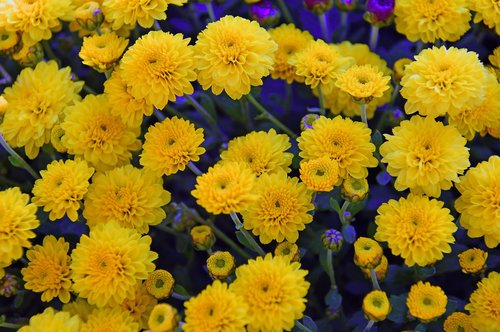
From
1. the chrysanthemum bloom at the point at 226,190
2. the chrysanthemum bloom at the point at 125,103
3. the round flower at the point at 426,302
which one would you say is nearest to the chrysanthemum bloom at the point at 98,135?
the chrysanthemum bloom at the point at 125,103

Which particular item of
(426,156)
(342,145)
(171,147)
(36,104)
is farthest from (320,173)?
(36,104)

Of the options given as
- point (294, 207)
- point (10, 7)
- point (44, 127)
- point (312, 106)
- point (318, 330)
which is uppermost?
point (10, 7)

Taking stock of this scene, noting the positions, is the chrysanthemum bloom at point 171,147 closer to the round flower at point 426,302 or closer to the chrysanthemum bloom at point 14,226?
the chrysanthemum bloom at point 14,226

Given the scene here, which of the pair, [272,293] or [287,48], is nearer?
[272,293]

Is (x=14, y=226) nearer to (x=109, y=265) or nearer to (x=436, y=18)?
(x=109, y=265)

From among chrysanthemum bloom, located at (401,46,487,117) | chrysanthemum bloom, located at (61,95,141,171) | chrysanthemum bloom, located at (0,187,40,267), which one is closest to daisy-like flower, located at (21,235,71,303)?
chrysanthemum bloom, located at (0,187,40,267)

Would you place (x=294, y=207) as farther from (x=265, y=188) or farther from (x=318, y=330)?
(x=318, y=330)

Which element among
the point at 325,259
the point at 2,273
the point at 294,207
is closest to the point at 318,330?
the point at 325,259
